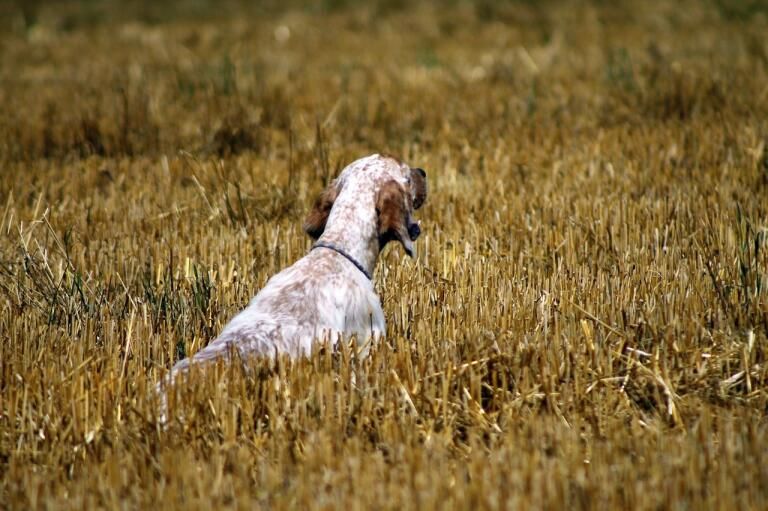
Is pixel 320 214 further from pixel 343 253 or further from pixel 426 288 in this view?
pixel 426 288

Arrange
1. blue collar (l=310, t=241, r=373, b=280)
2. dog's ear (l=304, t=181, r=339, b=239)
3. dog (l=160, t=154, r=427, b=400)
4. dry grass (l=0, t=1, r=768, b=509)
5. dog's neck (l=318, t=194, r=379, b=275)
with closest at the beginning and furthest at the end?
dry grass (l=0, t=1, r=768, b=509) → dog (l=160, t=154, r=427, b=400) → blue collar (l=310, t=241, r=373, b=280) → dog's neck (l=318, t=194, r=379, b=275) → dog's ear (l=304, t=181, r=339, b=239)

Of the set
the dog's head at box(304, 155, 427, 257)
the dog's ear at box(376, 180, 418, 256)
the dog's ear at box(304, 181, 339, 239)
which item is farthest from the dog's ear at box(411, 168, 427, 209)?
the dog's ear at box(304, 181, 339, 239)

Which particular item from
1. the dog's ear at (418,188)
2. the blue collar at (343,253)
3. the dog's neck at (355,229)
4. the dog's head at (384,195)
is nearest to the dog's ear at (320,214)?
the dog's head at (384,195)

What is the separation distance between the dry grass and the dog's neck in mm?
269

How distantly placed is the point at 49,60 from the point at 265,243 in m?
8.89

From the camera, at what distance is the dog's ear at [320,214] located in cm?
500

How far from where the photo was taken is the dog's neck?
187 inches

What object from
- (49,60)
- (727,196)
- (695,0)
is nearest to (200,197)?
(727,196)

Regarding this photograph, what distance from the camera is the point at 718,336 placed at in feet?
13.7

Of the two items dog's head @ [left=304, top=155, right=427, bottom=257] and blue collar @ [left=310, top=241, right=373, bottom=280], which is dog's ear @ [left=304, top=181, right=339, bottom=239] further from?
blue collar @ [left=310, top=241, right=373, bottom=280]

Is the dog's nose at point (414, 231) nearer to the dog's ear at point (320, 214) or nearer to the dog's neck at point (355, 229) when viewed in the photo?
the dog's neck at point (355, 229)

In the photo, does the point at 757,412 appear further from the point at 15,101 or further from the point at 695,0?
the point at 695,0

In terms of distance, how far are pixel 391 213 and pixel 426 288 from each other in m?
0.44

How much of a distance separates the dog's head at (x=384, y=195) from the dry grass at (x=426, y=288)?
1.11ft
